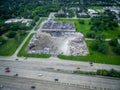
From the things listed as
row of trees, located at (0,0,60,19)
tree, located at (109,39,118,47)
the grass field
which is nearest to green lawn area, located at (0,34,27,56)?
row of trees, located at (0,0,60,19)

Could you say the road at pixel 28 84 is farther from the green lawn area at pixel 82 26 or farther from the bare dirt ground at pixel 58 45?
the green lawn area at pixel 82 26

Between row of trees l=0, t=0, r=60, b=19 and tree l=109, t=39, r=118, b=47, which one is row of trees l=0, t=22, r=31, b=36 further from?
tree l=109, t=39, r=118, b=47

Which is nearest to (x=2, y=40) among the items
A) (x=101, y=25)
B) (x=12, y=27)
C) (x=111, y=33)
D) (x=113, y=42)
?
(x=12, y=27)

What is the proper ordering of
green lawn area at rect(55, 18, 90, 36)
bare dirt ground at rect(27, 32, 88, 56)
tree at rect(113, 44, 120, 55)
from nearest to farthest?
tree at rect(113, 44, 120, 55) < bare dirt ground at rect(27, 32, 88, 56) < green lawn area at rect(55, 18, 90, 36)

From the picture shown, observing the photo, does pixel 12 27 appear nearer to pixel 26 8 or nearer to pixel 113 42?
pixel 26 8

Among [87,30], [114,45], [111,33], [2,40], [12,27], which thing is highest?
[12,27]

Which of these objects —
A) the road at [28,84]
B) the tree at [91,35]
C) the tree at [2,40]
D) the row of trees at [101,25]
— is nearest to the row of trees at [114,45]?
the row of trees at [101,25]
